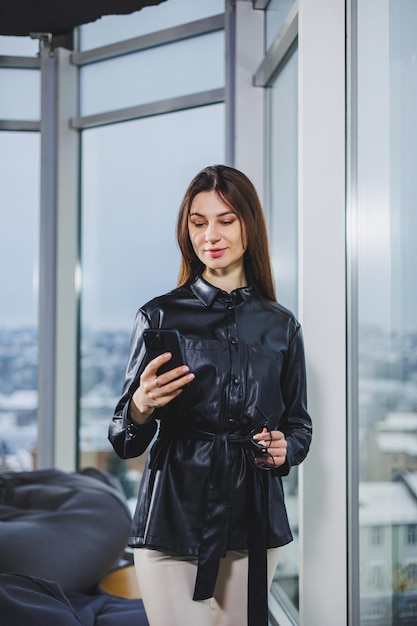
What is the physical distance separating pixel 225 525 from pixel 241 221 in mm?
678

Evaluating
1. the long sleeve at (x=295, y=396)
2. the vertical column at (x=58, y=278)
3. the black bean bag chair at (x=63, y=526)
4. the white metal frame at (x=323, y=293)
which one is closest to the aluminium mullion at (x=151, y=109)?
the vertical column at (x=58, y=278)

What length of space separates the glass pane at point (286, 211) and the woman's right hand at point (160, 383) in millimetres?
1422

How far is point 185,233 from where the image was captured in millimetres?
1875

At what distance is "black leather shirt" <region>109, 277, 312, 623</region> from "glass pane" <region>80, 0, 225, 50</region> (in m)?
2.52

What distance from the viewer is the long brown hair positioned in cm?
182

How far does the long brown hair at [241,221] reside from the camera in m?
1.82

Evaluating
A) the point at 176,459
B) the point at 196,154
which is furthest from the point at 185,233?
the point at 196,154

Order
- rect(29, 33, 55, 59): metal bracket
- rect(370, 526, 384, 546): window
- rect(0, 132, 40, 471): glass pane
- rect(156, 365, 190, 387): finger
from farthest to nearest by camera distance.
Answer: rect(0, 132, 40, 471): glass pane < rect(29, 33, 55, 59): metal bracket < rect(370, 526, 384, 546): window < rect(156, 365, 190, 387): finger

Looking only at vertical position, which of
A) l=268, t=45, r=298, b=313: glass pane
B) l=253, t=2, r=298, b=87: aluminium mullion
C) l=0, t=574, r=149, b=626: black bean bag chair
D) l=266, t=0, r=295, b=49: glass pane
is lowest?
l=0, t=574, r=149, b=626: black bean bag chair

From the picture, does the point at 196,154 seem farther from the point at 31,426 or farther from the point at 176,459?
the point at 176,459

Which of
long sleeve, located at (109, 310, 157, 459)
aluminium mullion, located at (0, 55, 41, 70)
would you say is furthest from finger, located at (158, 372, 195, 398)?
aluminium mullion, located at (0, 55, 41, 70)

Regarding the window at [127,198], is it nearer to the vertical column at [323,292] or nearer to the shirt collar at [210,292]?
the vertical column at [323,292]

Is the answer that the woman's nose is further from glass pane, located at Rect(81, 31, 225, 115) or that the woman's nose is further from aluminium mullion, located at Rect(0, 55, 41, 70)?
aluminium mullion, located at Rect(0, 55, 41, 70)

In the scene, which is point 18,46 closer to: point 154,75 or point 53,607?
point 154,75
